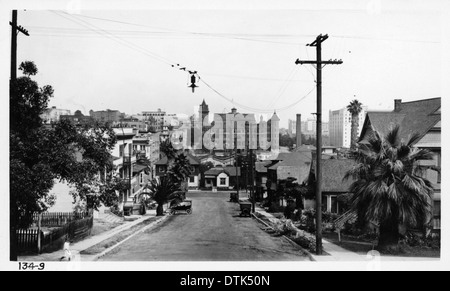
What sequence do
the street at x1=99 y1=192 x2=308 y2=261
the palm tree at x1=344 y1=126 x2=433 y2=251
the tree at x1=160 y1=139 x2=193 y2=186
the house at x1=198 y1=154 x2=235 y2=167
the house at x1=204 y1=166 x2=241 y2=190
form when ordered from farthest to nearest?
the house at x1=204 y1=166 x2=241 y2=190
the house at x1=198 y1=154 x2=235 y2=167
the tree at x1=160 y1=139 x2=193 y2=186
the palm tree at x1=344 y1=126 x2=433 y2=251
the street at x1=99 y1=192 x2=308 y2=261

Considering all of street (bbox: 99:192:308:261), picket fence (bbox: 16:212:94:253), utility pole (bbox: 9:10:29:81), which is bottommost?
street (bbox: 99:192:308:261)

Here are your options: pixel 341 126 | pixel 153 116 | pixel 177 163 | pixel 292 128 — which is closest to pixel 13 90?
pixel 153 116

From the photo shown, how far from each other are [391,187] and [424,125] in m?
3.76

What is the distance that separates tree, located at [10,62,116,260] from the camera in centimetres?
1466

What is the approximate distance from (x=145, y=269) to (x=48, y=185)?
4.45 metres

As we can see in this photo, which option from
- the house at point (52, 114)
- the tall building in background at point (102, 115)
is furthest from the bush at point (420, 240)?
the house at point (52, 114)

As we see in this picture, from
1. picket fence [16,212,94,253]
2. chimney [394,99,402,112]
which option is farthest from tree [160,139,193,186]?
chimney [394,99,402,112]

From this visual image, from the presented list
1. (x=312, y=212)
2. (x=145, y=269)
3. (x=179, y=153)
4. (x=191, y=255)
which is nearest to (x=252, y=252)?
(x=191, y=255)

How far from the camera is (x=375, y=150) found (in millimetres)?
16359

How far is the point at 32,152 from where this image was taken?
1505cm

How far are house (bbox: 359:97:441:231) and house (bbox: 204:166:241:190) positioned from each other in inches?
1896

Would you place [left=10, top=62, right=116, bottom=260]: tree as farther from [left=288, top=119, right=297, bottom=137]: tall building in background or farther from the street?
[left=288, top=119, right=297, bottom=137]: tall building in background

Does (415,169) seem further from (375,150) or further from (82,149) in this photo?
(82,149)

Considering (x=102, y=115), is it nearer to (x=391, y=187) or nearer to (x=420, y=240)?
(x=391, y=187)
